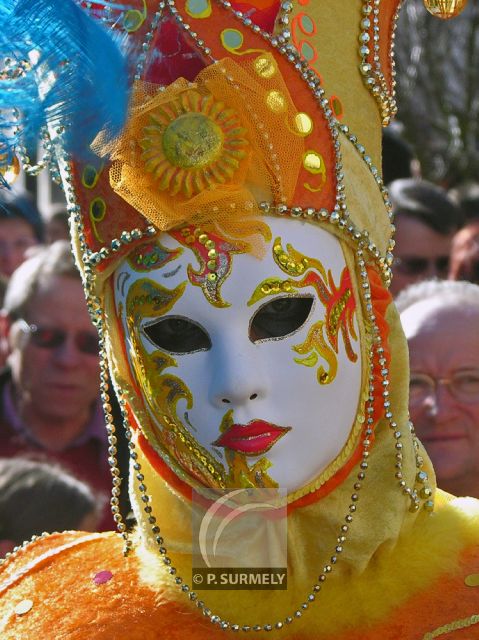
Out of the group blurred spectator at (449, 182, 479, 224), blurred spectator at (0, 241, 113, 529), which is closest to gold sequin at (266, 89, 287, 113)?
blurred spectator at (0, 241, 113, 529)

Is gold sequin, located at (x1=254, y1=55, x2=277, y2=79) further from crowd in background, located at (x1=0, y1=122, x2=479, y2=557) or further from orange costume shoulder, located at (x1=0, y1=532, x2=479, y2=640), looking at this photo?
orange costume shoulder, located at (x1=0, y1=532, x2=479, y2=640)

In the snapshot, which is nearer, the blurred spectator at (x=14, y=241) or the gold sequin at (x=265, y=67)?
the gold sequin at (x=265, y=67)

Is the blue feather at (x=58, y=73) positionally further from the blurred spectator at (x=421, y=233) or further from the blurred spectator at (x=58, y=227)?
the blurred spectator at (x=58, y=227)

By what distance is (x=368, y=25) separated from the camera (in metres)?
2.43

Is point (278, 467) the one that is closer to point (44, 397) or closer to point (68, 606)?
point (68, 606)

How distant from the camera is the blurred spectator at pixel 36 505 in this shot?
303 centimetres

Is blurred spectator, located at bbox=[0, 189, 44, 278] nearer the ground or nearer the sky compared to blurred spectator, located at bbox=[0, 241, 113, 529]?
nearer the sky

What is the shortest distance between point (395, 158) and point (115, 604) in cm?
323

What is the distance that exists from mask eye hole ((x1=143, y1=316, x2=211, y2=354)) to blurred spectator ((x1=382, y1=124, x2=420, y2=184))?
297 cm

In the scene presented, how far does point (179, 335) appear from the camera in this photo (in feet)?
7.54

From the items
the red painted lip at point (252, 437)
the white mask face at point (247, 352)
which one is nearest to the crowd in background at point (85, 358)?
the white mask face at point (247, 352)

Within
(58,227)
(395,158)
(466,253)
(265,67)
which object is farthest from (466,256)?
(265,67)

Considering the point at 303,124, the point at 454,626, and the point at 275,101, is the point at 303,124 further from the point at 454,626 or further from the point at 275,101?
the point at 454,626

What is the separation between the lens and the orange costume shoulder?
2.23 meters
